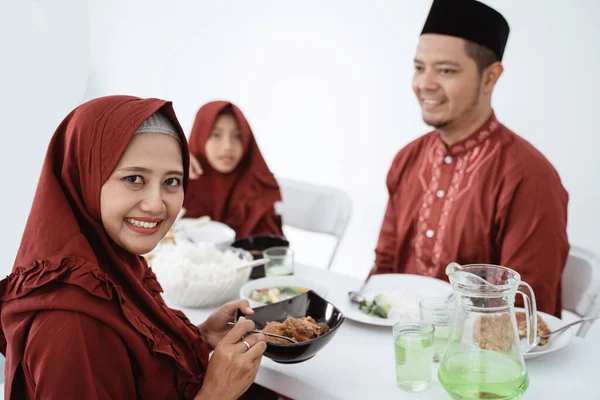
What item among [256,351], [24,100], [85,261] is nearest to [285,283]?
[256,351]

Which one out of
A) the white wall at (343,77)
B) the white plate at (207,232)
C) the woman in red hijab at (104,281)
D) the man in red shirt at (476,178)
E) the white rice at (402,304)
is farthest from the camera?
the white wall at (343,77)

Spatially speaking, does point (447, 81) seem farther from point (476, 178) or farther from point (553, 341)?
point (553, 341)

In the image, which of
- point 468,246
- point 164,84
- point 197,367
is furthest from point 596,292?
point 164,84

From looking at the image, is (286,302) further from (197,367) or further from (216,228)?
(216,228)

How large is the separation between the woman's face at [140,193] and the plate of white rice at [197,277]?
51 cm

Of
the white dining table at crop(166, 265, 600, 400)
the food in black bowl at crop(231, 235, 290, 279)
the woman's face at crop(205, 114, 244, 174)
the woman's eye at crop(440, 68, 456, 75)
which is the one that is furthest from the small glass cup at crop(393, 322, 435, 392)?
the woman's face at crop(205, 114, 244, 174)

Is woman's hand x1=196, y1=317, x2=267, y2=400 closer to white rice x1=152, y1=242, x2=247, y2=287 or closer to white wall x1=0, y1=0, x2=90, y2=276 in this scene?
white rice x1=152, y1=242, x2=247, y2=287

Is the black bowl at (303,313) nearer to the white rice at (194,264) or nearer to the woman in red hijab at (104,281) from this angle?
the woman in red hijab at (104,281)

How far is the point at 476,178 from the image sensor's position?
2268 mm

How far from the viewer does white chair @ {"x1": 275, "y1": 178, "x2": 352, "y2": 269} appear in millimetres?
2896

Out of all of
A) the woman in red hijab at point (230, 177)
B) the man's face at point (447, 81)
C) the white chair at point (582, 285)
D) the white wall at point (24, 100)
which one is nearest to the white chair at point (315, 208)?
the woman in red hijab at point (230, 177)

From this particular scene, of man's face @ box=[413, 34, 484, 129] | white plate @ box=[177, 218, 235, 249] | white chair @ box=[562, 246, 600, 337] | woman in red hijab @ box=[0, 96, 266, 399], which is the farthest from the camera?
white plate @ box=[177, 218, 235, 249]

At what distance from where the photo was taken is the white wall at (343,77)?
309 centimetres

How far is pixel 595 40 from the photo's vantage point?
295 centimetres
